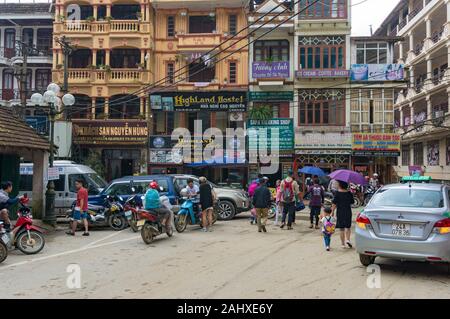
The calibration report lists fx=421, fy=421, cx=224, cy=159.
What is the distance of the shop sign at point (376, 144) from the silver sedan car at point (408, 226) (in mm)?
18843

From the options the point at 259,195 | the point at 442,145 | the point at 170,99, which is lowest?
the point at 259,195

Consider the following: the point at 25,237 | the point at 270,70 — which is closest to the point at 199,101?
the point at 270,70

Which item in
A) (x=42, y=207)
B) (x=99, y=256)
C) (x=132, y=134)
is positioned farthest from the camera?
(x=132, y=134)

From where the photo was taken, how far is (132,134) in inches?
1046

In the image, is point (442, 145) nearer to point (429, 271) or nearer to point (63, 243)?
point (429, 271)

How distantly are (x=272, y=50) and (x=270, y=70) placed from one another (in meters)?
1.86

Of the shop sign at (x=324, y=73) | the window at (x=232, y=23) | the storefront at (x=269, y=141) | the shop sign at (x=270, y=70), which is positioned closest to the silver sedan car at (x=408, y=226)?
the storefront at (x=269, y=141)

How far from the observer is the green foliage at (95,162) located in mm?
25328

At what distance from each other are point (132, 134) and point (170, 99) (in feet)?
10.9

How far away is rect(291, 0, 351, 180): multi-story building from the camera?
1046 inches

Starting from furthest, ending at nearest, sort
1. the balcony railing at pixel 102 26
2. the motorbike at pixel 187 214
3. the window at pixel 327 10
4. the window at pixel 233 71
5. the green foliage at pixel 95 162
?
the window at pixel 233 71 → the balcony railing at pixel 102 26 → the window at pixel 327 10 → the green foliage at pixel 95 162 → the motorbike at pixel 187 214

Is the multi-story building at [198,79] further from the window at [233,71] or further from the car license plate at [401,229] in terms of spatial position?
the car license plate at [401,229]

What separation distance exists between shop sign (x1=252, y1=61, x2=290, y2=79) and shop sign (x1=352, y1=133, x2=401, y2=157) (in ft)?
19.6
